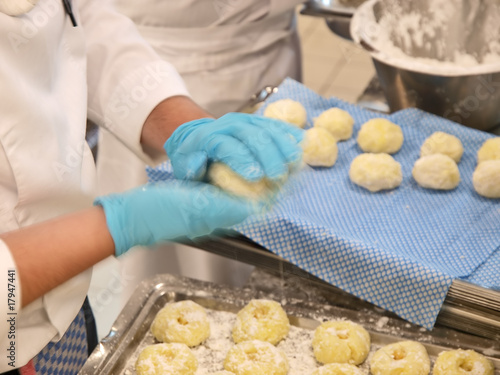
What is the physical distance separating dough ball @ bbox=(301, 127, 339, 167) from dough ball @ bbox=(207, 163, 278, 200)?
453mm

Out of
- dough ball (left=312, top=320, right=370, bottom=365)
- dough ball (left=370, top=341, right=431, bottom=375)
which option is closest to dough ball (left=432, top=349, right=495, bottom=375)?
dough ball (left=370, top=341, right=431, bottom=375)

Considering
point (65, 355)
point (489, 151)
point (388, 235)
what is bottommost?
point (65, 355)

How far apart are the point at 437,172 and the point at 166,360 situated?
78cm

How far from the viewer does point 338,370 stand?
3.66 feet

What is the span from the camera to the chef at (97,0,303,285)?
186 cm

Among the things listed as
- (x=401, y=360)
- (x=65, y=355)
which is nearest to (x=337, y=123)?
(x=401, y=360)

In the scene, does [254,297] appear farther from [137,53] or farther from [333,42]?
[333,42]

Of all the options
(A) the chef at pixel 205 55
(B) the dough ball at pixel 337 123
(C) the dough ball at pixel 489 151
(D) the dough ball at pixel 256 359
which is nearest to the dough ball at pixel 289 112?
(B) the dough ball at pixel 337 123

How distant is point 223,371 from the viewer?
1136 millimetres

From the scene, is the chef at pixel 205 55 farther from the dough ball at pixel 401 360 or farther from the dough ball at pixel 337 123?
the dough ball at pixel 401 360

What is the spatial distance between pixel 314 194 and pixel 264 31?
0.82 metres

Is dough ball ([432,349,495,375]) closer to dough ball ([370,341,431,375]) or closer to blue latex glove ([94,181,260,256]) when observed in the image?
dough ball ([370,341,431,375])

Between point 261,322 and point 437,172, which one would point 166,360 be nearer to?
point 261,322

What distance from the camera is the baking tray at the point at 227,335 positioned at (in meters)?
1.17
